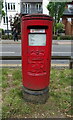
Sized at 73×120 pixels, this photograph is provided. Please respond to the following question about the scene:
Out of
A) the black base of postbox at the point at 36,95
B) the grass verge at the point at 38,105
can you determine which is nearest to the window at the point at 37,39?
the black base of postbox at the point at 36,95

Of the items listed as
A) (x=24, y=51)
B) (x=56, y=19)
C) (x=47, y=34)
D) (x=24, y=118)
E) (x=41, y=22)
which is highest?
(x=56, y=19)

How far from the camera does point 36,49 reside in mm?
3166

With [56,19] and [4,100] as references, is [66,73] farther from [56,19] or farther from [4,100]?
[56,19]

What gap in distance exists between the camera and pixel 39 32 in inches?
123

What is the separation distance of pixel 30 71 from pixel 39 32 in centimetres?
77

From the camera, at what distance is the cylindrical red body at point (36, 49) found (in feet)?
10.0

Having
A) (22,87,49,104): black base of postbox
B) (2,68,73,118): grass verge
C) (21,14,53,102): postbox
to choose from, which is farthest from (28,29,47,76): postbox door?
(2,68,73,118): grass verge

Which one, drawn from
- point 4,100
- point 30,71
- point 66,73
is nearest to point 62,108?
point 30,71

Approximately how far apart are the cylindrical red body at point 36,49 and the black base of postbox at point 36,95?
0.08 m

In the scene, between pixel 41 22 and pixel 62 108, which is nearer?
pixel 41 22

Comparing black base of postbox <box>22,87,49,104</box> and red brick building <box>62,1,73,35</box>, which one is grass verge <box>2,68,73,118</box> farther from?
red brick building <box>62,1,73,35</box>

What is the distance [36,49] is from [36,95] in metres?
0.93

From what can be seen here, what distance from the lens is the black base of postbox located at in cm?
339

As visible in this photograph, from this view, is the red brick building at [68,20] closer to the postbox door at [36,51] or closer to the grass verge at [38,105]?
the grass verge at [38,105]
